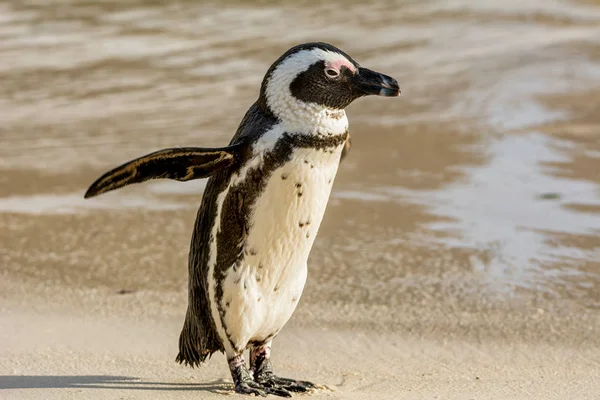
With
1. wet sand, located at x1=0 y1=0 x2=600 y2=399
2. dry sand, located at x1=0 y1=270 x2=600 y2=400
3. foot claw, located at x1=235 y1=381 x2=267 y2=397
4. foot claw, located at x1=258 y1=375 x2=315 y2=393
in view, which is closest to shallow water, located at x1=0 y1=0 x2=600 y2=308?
wet sand, located at x1=0 y1=0 x2=600 y2=399

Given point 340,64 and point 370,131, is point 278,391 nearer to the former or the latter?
point 340,64

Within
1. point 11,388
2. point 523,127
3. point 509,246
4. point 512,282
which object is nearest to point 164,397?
point 11,388

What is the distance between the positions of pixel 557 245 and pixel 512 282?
1.90 feet

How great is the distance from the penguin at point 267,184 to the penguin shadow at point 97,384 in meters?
0.17

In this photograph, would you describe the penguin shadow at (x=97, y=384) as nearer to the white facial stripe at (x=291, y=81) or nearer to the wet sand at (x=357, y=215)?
the wet sand at (x=357, y=215)

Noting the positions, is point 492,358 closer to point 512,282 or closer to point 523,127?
point 512,282

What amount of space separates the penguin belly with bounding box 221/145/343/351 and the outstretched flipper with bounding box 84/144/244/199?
156mm

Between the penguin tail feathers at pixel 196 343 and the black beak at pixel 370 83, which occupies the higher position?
the black beak at pixel 370 83

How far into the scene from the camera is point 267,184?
10.1ft

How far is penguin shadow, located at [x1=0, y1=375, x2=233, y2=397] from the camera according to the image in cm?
334

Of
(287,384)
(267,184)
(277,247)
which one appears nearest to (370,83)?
(267,184)

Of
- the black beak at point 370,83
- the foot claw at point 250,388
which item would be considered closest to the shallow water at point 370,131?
the foot claw at point 250,388

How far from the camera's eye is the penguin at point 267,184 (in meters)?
3.04

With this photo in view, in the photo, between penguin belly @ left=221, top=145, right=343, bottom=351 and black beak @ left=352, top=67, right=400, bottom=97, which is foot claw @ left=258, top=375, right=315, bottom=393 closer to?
penguin belly @ left=221, top=145, right=343, bottom=351
